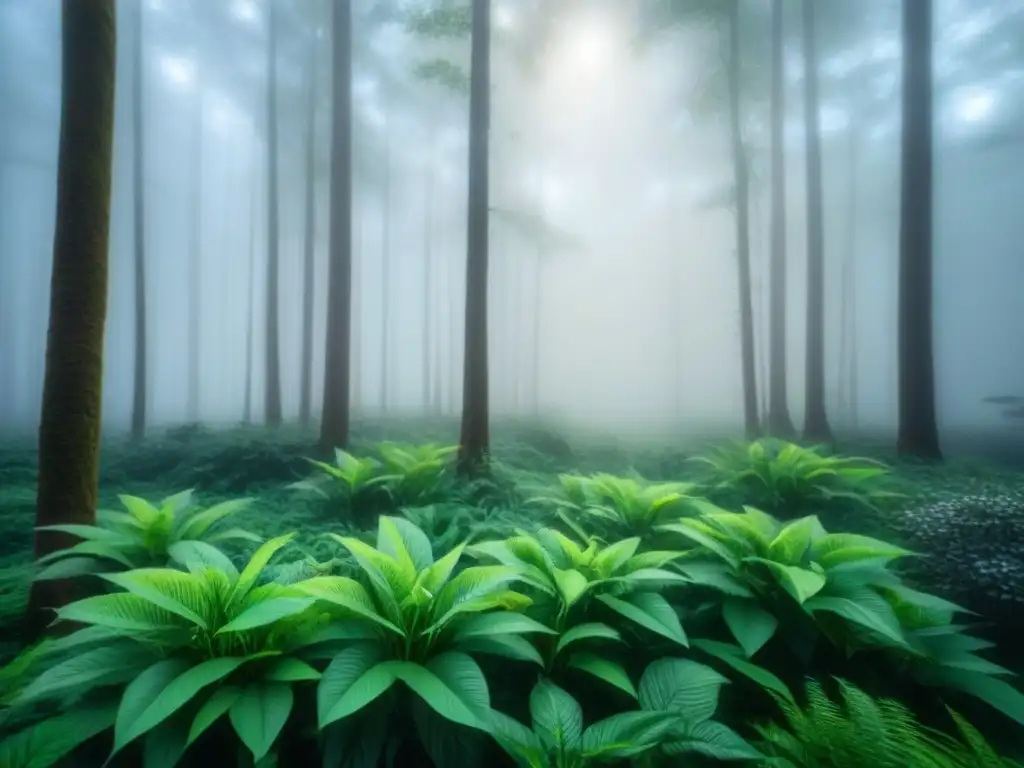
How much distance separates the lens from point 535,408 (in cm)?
1822

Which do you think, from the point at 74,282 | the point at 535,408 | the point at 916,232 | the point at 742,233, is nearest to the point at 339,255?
the point at 74,282

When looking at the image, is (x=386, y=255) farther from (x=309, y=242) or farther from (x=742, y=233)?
(x=742, y=233)

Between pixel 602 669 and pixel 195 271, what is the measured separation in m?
20.2

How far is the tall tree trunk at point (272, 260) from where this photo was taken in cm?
1059

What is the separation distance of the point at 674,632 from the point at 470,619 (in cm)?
76

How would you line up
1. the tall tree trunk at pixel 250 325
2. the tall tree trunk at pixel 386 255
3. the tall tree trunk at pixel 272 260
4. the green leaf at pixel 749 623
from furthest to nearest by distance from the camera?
the tall tree trunk at pixel 250 325
the tall tree trunk at pixel 386 255
the tall tree trunk at pixel 272 260
the green leaf at pixel 749 623

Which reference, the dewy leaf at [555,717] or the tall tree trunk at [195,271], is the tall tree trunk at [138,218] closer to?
the tall tree trunk at [195,271]

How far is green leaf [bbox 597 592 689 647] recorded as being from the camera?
5.81 ft

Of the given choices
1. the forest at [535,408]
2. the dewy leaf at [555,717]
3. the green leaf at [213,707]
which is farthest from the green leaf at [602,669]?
the green leaf at [213,707]

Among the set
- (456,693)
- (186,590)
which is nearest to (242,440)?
(186,590)

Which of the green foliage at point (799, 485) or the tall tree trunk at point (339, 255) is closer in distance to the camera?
the green foliage at point (799, 485)

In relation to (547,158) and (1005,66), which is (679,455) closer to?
(1005,66)

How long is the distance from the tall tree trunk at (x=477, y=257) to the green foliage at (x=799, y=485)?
108 inches

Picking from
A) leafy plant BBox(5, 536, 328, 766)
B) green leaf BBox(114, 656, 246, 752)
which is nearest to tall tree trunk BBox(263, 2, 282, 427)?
leafy plant BBox(5, 536, 328, 766)
